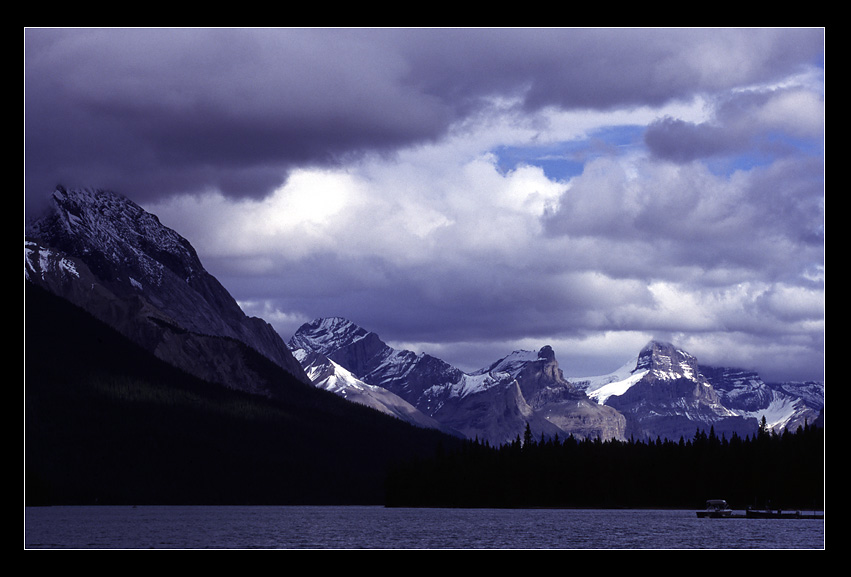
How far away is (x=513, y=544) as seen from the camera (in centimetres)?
14225
